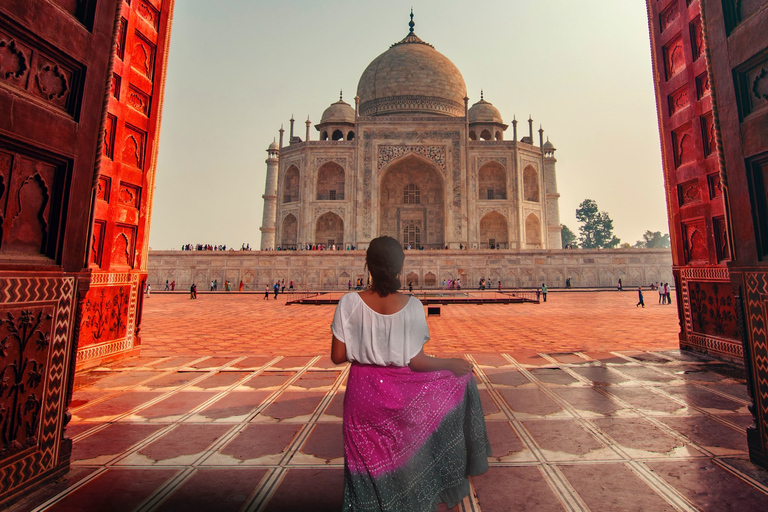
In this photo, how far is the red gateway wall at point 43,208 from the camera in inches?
66.0

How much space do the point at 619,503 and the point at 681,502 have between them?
Answer: 0.87 ft

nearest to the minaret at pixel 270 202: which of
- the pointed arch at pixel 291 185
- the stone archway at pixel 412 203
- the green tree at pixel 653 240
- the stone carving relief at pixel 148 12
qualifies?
the pointed arch at pixel 291 185

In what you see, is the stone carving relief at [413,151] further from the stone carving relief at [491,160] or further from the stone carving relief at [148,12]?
the stone carving relief at [148,12]

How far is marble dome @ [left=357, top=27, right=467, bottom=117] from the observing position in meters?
27.7

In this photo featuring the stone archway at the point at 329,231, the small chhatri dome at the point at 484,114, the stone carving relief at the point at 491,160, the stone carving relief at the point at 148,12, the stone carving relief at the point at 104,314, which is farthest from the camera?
the small chhatri dome at the point at 484,114

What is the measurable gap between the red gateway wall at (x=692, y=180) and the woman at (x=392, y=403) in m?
4.35

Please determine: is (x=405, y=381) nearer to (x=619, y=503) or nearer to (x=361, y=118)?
(x=619, y=503)

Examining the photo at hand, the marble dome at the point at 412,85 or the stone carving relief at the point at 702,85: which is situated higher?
the marble dome at the point at 412,85

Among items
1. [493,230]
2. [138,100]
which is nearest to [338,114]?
[493,230]

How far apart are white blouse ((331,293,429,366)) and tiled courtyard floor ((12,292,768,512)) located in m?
0.67

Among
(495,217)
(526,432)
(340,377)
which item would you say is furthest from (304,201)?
(526,432)

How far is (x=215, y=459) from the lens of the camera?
2012 mm

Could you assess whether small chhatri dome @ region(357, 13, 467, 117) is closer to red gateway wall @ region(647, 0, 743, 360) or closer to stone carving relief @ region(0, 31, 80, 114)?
red gateway wall @ region(647, 0, 743, 360)

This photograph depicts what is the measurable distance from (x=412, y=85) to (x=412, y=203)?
29.0 ft
